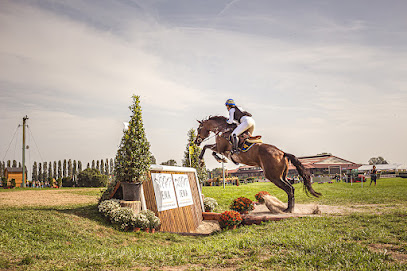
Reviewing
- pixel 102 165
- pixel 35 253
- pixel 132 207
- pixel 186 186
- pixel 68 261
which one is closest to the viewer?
pixel 68 261

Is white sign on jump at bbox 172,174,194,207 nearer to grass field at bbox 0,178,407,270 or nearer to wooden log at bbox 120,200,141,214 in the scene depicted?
wooden log at bbox 120,200,141,214

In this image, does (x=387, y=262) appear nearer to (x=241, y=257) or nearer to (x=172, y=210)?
(x=241, y=257)

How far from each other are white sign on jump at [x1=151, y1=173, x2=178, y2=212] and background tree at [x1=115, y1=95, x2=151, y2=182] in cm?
65

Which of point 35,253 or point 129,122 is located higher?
point 129,122

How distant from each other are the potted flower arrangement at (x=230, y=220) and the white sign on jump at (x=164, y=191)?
177 centimetres

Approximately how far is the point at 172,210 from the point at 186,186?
65.3 inches

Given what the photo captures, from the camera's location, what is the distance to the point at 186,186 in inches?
460

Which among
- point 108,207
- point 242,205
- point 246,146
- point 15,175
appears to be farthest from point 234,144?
point 15,175

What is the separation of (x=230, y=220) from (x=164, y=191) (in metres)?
2.42

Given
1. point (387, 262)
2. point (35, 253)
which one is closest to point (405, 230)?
point (387, 262)

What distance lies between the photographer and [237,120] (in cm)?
1012

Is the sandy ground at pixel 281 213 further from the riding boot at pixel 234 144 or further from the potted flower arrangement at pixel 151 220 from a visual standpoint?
the riding boot at pixel 234 144

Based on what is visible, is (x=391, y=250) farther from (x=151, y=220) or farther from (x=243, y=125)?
(x=151, y=220)

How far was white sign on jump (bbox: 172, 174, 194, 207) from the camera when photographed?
10859 mm
